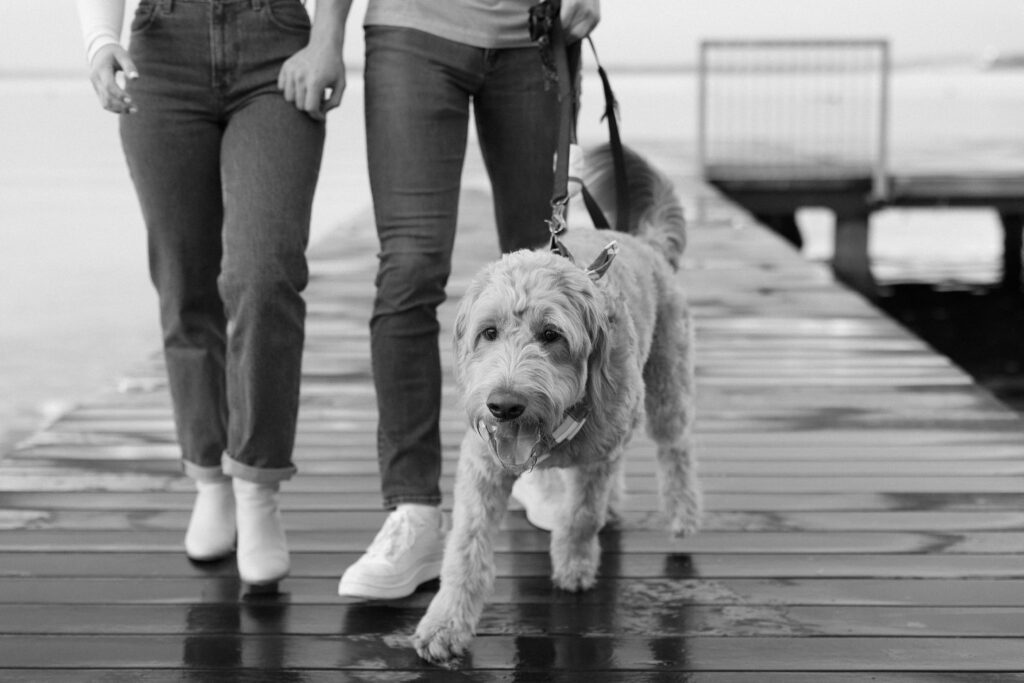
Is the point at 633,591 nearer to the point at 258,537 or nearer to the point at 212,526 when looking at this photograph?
the point at 258,537

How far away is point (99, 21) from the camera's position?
111 inches

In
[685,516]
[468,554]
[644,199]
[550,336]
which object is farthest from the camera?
[644,199]

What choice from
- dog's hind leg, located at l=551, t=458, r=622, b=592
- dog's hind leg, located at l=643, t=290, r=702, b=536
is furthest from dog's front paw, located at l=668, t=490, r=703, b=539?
dog's hind leg, located at l=551, t=458, r=622, b=592

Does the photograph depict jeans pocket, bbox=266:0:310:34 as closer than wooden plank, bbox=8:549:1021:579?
Yes

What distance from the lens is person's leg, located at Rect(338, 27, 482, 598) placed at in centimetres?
289

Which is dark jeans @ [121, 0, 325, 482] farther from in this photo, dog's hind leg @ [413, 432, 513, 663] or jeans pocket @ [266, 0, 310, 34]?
dog's hind leg @ [413, 432, 513, 663]

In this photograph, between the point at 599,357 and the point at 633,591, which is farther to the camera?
the point at 633,591

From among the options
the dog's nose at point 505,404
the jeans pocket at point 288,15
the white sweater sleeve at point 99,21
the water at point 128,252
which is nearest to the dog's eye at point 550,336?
the dog's nose at point 505,404

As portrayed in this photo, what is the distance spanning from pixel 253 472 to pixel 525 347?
0.80m

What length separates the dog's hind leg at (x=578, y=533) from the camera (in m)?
2.97

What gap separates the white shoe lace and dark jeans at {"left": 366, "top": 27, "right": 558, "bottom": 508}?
1.9 inches

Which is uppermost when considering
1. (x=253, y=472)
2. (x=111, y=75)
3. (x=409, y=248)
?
(x=111, y=75)

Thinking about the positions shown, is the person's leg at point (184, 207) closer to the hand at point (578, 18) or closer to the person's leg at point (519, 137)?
the person's leg at point (519, 137)

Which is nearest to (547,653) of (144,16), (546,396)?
(546,396)
